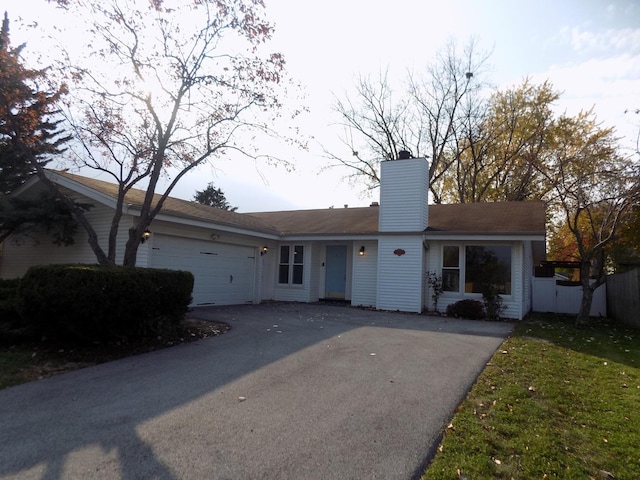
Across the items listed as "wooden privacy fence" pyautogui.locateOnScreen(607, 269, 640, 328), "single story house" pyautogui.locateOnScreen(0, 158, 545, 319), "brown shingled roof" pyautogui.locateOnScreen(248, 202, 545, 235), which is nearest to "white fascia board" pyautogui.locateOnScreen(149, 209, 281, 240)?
"single story house" pyautogui.locateOnScreen(0, 158, 545, 319)

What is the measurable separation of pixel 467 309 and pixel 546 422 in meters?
8.28

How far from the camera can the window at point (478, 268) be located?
12.2 m

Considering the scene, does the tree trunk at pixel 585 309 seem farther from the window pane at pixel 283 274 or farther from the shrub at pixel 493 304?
the window pane at pixel 283 274

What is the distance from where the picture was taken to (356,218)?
16.1 metres

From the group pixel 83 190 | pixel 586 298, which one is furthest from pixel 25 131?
pixel 586 298

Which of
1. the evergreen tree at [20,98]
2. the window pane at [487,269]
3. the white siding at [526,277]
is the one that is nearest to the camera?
the evergreen tree at [20,98]

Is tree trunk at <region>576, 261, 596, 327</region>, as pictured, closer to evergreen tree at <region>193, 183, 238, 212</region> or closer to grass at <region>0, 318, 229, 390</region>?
grass at <region>0, 318, 229, 390</region>

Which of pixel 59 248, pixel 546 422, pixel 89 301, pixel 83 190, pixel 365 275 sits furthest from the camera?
pixel 365 275

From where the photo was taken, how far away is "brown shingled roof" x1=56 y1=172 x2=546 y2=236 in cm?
1173

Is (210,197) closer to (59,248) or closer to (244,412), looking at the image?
(59,248)

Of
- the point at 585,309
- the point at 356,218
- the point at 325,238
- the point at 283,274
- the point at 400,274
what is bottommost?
the point at 585,309

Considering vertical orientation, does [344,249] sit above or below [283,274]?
above

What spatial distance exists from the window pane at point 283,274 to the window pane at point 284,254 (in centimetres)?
23

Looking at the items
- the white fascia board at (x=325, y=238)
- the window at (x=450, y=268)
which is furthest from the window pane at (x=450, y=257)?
the white fascia board at (x=325, y=238)
